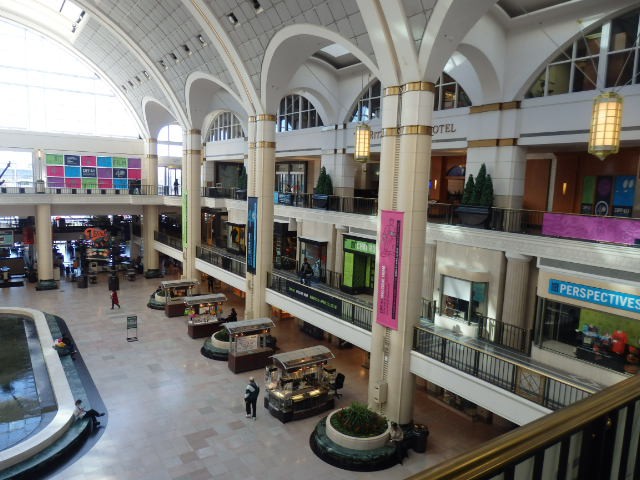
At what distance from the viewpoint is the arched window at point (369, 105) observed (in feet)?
62.5

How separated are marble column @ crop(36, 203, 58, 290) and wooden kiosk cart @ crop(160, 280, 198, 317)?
348 inches

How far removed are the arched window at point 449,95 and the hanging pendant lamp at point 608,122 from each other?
776cm

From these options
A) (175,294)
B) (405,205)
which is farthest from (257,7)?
(175,294)

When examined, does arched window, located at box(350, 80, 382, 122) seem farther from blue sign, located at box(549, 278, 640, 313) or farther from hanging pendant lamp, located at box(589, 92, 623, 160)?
hanging pendant lamp, located at box(589, 92, 623, 160)

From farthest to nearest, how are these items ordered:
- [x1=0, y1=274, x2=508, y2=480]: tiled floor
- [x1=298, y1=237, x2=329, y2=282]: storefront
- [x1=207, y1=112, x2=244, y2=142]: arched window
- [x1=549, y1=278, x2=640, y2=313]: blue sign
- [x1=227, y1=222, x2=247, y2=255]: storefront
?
[x1=207, y1=112, x2=244, y2=142]: arched window, [x1=227, y1=222, x2=247, y2=255]: storefront, [x1=298, y1=237, x2=329, y2=282]: storefront, [x1=0, y1=274, x2=508, y2=480]: tiled floor, [x1=549, y1=278, x2=640, y2=313]: blue sign

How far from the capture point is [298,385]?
13.4 meters

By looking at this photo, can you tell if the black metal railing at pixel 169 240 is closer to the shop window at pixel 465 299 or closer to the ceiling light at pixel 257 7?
the ceiling light at pixel 257 7

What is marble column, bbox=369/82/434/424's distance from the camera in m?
11.3

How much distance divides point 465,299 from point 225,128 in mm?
21428

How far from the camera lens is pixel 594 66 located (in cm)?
1216

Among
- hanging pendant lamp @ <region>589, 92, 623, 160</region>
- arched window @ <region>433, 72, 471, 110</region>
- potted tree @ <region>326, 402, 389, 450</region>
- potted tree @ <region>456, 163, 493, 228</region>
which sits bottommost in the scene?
potted tree @ <region>326, 402, 389, 450</region>

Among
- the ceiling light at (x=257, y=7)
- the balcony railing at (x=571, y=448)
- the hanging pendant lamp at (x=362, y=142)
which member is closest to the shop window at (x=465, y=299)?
the hanging pendant lamp at (x=362, y=142)

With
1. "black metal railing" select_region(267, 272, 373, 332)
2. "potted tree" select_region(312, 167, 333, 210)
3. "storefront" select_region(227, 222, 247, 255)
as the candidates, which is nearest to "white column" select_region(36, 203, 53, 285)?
"storefront" select_region(227, 222, 247, 255)

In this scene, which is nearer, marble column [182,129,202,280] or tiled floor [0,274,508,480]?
tiled floor [0,274,508,480]
